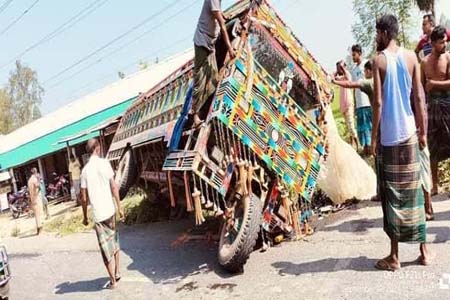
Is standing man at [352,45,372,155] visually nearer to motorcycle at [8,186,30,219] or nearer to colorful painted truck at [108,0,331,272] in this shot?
colorful painted truck at [108,0,331,272]

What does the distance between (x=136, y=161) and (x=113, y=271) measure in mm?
3466

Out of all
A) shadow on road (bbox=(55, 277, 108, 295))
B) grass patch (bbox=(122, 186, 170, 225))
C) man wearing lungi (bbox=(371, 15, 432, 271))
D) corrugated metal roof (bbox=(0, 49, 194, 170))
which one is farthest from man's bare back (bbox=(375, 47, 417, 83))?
corrugated metal roof (bbox=(0, 49, 194, 170))

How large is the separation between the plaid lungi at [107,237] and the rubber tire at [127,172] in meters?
3.18

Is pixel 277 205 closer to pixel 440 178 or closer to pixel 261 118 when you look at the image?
pixel 261 118

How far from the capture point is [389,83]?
3.83m

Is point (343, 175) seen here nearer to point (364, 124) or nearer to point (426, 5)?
point (364, 124)

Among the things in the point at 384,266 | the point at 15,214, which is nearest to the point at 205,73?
the point at 384,266

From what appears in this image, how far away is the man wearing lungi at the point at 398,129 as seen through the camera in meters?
3.82

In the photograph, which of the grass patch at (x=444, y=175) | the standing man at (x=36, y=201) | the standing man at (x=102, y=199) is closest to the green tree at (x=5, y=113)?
the standing man at (x=36, y=201)

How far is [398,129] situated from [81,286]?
4.24 m

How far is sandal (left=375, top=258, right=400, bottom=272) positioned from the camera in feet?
13.4

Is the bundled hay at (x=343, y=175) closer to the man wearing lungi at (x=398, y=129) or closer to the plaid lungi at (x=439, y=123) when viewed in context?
the plaid lungi at (x=439, y=123)

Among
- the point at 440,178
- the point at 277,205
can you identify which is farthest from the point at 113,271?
the point at 440,178

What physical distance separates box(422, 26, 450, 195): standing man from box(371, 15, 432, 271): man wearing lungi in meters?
1.32
